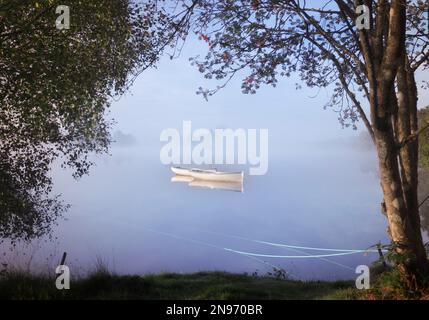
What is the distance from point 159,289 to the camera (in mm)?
13148

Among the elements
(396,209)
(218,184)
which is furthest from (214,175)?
(396,209)

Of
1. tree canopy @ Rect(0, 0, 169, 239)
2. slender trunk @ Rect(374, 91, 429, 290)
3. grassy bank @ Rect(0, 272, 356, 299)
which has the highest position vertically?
tree canopy @ Rect(0, 0, 169, 239)

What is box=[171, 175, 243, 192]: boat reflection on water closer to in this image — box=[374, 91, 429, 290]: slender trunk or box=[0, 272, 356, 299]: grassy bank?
box=[0, 272, 356, 299]: grassy bank

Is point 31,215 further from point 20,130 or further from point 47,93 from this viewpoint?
point 47,93

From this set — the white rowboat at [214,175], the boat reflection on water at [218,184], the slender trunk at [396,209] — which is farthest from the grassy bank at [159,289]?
the white rowboat at [214,175]

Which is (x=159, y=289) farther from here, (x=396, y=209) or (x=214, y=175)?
(x=214, y=175)

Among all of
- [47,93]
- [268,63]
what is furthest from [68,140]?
[268,63]

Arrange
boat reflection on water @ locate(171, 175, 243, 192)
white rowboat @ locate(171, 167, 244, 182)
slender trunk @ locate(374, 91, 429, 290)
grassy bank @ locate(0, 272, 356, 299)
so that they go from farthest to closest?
white rowboat @ locate(171, 167, 244, 182) < boat reflection on water @ locate(171, 175, 243, 192) < grassy bank @ locate(0, 272, 356, 299) < slender trunk @ locate(374, 91, 429, 290)

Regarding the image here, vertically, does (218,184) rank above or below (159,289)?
above

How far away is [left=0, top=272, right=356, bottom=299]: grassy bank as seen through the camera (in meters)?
11.0

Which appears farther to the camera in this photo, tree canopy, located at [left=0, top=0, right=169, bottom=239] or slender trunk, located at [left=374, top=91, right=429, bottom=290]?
tree canopy, located at [left=0, top=0, right=169, bottom=239]

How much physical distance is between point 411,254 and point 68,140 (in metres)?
14.4

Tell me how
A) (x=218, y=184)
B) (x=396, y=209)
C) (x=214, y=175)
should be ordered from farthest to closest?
(x=214, y=175) → (x=218, y=184) → (x=396, y=209)

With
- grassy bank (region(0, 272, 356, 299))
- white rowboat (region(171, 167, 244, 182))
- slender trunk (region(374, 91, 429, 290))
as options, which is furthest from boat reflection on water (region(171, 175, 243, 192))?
slender trunk (region(374, 91, 429, 290))
